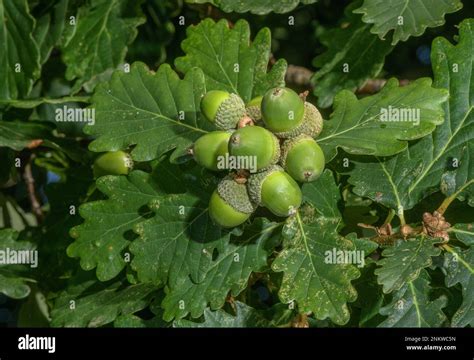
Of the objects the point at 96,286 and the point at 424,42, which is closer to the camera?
the point at 96,286

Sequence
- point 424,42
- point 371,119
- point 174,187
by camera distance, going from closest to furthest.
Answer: point 371,119
point 174,187
point 424,42

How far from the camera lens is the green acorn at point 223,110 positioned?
203 centimetres

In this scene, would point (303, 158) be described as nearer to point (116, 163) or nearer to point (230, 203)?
point (230, 203)

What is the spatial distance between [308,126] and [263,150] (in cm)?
17

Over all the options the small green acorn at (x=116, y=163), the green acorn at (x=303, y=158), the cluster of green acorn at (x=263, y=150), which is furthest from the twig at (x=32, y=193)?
the green acorn at (x=303, y=158)

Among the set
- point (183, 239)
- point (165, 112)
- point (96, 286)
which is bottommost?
point (96, 286)

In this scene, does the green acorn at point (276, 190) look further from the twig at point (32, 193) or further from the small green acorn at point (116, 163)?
the twig at point (32, 193)

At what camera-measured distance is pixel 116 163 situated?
2496 millimetres

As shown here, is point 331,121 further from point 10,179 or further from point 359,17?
point 10,179

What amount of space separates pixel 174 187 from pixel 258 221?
232mm

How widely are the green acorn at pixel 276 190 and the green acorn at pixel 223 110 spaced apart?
13cm

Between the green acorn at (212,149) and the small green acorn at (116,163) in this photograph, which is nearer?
the green acorn at (212,149)

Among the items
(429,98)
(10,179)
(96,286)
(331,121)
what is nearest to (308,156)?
(331,121)

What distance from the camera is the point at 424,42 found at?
3.30m
